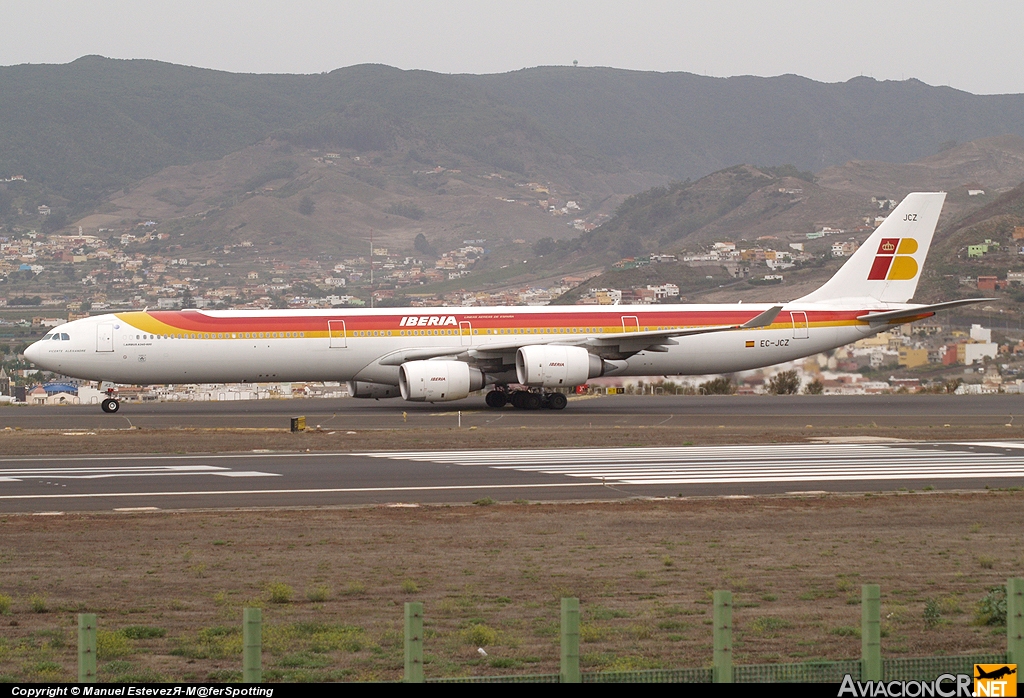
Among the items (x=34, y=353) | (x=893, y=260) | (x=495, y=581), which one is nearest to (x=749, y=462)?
(x=495, y=581)

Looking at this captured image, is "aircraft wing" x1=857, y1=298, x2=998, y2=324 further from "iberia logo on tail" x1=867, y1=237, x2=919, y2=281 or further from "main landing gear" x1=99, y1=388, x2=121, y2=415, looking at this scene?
"main landing gear" x1=99, y1=388, x2=121, y2=415

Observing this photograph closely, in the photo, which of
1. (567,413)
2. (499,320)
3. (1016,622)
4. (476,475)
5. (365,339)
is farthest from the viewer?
(499,320)

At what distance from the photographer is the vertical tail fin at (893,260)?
158 ft

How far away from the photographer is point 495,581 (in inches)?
526

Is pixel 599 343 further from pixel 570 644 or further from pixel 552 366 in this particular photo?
pixel 570 644

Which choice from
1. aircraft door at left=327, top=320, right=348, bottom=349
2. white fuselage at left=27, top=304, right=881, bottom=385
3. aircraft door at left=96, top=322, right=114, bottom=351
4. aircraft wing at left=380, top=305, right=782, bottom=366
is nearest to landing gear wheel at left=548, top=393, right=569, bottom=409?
aircraft wing at left=380, top=305, right=782, bottom=366

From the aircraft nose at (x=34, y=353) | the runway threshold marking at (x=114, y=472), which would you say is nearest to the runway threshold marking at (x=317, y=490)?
the runway threshold marking at (x=114, y=472)

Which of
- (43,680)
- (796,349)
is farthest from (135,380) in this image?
(43,680)

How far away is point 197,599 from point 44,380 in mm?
71933

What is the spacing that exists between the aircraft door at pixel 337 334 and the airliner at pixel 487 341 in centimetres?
4

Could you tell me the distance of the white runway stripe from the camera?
23438mm

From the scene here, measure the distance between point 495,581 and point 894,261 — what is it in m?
38.5

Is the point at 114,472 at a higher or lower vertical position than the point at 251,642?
higher

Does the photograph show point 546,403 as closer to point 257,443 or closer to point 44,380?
point 257,443
